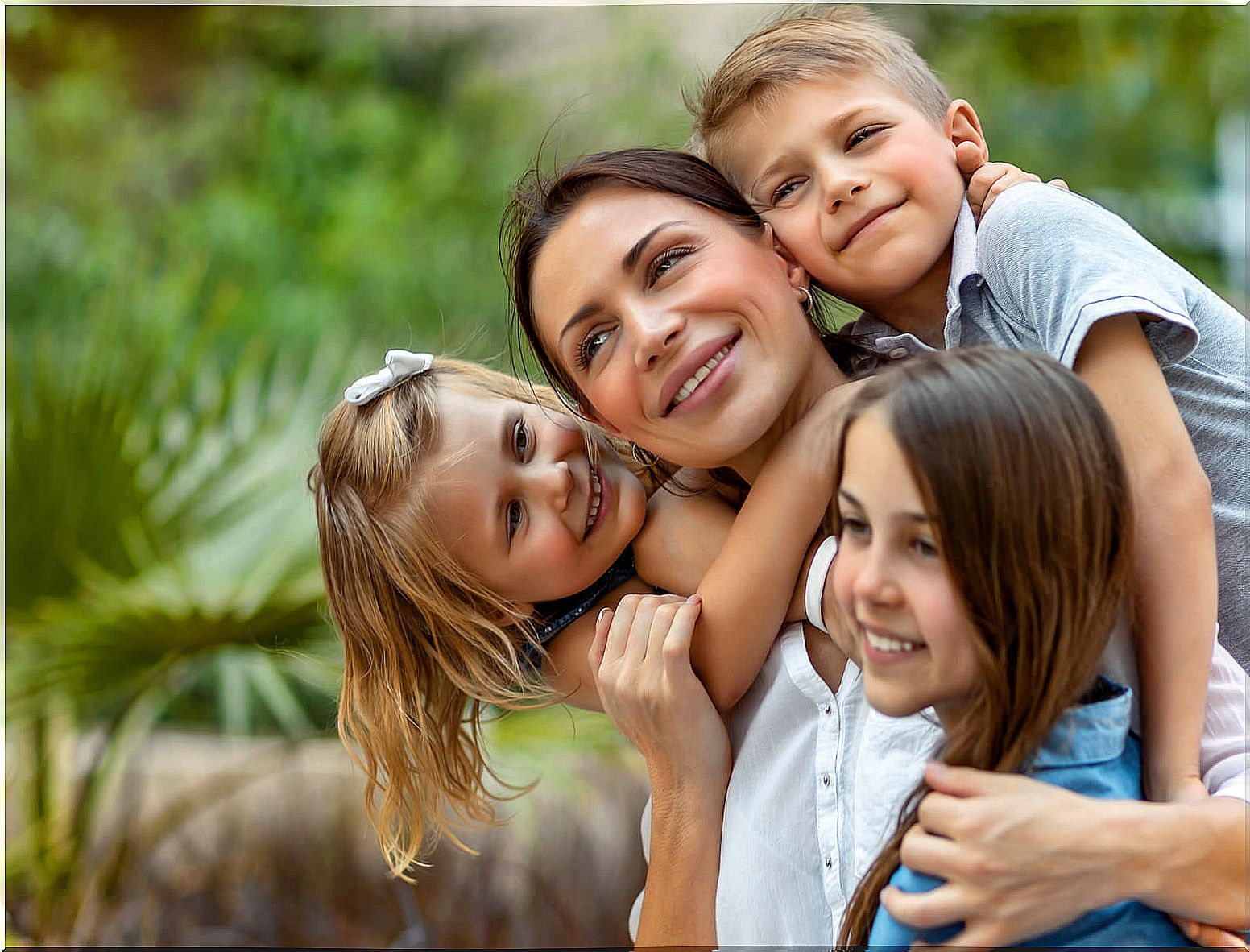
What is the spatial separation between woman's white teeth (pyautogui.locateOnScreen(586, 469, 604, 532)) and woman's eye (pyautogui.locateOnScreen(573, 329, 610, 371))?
0.16m

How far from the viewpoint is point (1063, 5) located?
3.57 metres

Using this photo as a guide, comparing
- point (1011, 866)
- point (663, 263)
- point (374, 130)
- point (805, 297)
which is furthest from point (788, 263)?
point (374, 130)

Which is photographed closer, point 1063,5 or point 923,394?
point 923,394

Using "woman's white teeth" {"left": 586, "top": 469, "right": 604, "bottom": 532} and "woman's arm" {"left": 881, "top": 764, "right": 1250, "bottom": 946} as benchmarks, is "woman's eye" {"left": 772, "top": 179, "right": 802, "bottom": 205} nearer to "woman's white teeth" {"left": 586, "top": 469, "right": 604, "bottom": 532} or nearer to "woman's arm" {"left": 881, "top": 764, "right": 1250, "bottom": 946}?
"woman's white teeth" {"left": 586, "top": 469, "right": 604, "bottom": 532}

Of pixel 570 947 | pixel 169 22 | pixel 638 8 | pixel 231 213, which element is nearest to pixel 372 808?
pixel 570 947

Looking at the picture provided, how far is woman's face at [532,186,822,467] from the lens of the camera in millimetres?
1010

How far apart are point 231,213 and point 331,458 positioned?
2.60 metres

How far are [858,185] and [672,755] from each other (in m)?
0.56

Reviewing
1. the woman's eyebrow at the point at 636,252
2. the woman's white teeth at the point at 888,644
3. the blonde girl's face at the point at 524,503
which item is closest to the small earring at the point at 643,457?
the blonde girl's face at the point at 524,503

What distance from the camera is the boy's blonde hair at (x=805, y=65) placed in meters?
1.11

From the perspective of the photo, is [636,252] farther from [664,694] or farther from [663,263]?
[664,694]

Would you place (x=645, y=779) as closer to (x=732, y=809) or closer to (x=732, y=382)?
(x=732, y=809)

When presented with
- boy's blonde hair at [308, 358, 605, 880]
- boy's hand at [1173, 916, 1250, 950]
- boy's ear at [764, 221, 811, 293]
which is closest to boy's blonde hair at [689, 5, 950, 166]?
boy's ear at [764, 221, 811, 293]

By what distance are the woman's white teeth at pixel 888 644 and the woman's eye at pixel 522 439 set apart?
0.50 meters
